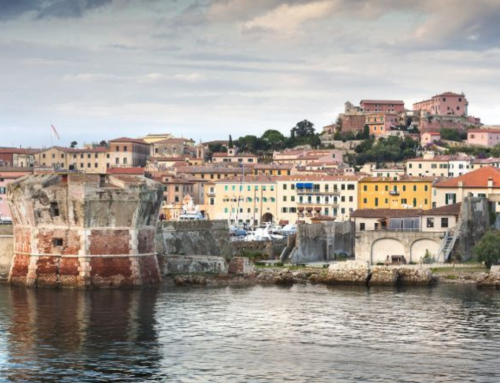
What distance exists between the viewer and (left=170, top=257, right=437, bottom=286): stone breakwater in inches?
2309

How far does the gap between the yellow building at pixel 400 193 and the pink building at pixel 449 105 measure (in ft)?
282

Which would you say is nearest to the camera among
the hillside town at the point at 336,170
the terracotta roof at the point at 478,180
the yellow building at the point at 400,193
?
the hillside town at the point at 336,170

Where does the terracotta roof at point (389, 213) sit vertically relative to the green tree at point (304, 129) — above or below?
below

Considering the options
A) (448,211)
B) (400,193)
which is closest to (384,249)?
(448,211)

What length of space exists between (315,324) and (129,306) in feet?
27.9

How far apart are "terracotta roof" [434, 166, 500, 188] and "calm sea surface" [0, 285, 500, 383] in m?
22.6

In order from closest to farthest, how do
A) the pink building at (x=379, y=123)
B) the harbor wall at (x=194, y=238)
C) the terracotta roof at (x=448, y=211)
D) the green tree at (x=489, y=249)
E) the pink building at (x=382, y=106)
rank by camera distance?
the harbor wall at (x=194, y=238) < the green tree at (x=489, y=249) < the terracotta roof at (x=448, y=211) < the pink building at (x=379, y=123) < the pink building at (x=382, y=106)

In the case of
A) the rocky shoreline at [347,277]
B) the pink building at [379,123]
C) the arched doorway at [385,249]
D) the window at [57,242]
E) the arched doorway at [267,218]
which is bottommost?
the rocky shoreline at [347,277]

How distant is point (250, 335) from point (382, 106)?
141m

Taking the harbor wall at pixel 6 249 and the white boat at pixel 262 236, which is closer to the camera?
the harbor wall at pixel 6 249

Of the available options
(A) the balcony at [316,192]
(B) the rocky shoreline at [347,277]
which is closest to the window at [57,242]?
(B) the rocky shoreline at [347,277]

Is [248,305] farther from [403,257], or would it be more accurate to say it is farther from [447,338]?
[403,257]

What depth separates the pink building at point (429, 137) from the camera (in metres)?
158

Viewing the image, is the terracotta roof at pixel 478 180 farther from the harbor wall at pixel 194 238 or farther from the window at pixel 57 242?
the window at pixel 57 242
